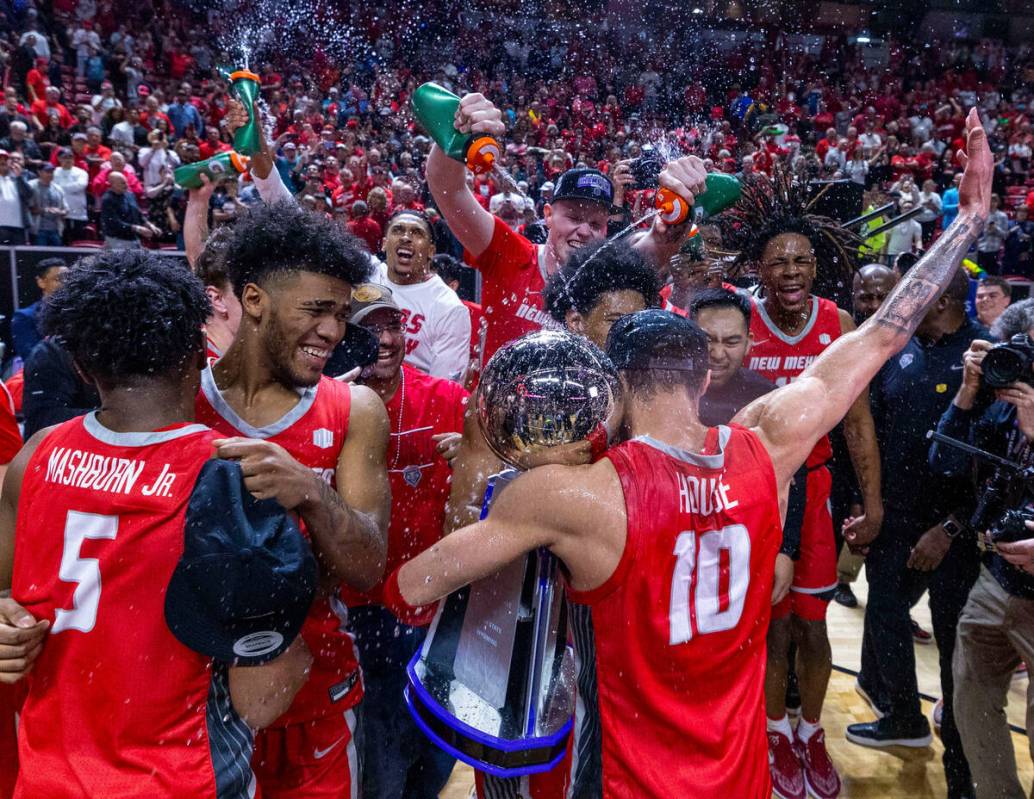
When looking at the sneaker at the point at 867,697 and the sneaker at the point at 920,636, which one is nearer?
the sneaker at the point at 867,697

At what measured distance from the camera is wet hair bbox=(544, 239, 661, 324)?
9.35 feet

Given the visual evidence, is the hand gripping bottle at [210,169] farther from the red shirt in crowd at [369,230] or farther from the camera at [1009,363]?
the red shirt in crowd at [369,230]

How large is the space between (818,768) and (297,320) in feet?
9.37

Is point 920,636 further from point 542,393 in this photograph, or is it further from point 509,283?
point 542,393

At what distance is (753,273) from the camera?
13.7 feet

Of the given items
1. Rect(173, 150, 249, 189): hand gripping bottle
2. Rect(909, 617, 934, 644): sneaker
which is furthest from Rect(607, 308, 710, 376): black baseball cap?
Rect(909, 617, 934, 644): sneaker

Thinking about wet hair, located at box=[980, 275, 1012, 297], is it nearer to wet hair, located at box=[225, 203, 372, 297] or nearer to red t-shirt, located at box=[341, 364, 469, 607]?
red t-shirt, located at box=[341, 364, 469, 607]

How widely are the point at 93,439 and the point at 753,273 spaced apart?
3.30 meters

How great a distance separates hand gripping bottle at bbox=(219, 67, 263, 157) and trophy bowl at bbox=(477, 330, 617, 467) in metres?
2.34

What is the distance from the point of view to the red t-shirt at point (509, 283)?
3.41m

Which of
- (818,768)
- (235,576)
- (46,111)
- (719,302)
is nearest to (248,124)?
(719,302)

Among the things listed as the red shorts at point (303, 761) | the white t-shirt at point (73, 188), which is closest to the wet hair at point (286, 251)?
the red shorts at point (303, 761)

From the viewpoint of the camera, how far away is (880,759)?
148 inches

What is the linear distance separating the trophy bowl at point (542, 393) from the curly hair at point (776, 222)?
2.42 m
